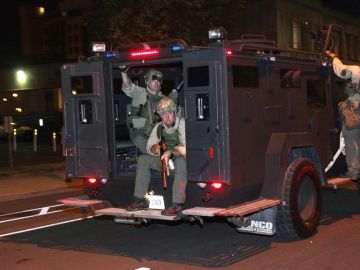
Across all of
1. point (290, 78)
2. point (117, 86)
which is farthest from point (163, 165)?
point (290, 78)

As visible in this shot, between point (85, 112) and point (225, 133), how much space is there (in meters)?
2.18

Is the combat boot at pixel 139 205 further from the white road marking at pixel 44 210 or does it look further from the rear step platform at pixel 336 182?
the white road marking at pixel 44 210

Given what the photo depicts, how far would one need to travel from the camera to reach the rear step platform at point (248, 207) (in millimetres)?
6648

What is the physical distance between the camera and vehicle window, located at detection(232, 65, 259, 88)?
22.8 feet

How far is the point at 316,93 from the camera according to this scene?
884 cm

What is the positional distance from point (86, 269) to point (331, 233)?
343cm

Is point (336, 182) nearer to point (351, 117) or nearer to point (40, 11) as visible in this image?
point (351, 117)

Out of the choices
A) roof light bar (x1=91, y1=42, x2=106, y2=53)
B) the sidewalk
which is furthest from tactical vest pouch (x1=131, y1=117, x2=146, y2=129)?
the sidewalk

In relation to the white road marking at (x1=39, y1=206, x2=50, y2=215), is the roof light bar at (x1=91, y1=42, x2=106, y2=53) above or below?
above

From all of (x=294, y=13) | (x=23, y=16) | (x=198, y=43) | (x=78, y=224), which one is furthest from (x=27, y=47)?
(x=78, y=224)

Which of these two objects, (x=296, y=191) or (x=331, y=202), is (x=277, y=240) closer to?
(x=296, y=191)

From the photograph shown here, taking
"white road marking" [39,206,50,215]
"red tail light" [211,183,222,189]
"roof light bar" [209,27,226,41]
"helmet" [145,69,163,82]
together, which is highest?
"roof light bar" [209,27,226,41]

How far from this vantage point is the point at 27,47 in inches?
2122

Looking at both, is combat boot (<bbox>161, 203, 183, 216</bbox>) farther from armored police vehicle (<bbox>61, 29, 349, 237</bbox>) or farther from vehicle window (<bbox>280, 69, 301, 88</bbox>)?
vehicle window (<bbox>280, 69, 301, 88</bbox>)
